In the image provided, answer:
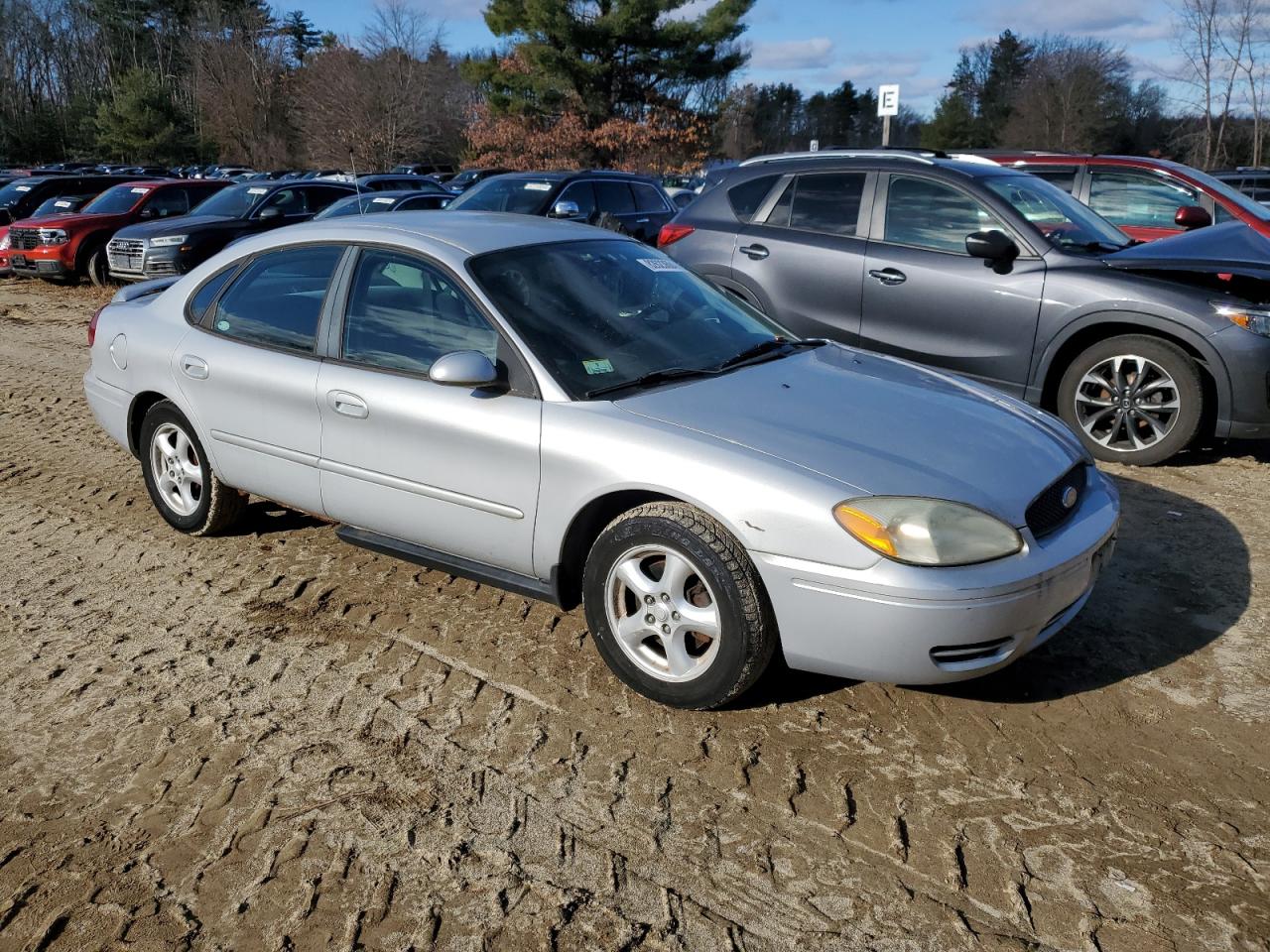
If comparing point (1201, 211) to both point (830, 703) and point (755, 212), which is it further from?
point (830, 703)

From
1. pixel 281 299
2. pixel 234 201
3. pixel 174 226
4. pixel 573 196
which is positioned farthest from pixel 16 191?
pixel 281 299

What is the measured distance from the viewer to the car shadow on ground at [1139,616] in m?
3.74

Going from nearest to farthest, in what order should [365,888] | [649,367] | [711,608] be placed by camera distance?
[365,888] → [711,608] → [649,367]

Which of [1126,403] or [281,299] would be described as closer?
[281,299]

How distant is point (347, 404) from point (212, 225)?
11.6 m

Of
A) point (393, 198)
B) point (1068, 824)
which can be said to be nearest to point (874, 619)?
point (1068, 824)

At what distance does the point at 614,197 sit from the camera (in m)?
13.5

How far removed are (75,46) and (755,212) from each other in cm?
7468

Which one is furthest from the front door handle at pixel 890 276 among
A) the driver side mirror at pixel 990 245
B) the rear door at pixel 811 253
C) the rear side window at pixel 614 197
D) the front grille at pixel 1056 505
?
the rear side window at pixel 614 197

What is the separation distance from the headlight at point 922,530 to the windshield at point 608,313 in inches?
43.2

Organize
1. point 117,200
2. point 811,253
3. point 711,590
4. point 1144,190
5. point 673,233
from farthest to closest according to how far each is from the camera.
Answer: point 117,200, point 1144,190, point 673,233, point 811,253, point 711,590

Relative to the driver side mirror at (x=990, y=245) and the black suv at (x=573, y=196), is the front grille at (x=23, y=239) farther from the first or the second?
the driver side mirror at (x=990, y=245)

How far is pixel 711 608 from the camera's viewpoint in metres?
3.38

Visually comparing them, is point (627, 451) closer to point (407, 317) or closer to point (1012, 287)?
point (407, 317)
